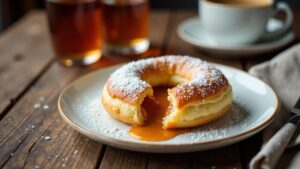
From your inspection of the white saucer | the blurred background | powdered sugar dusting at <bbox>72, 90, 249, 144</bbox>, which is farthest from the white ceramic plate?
the blurred background

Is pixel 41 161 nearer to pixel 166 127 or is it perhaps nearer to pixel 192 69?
pixel 166 127

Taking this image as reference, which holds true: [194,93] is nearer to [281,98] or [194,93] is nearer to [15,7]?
[281,98]

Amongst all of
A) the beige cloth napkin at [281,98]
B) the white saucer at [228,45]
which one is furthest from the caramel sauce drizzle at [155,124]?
the white saucer at [228,45]

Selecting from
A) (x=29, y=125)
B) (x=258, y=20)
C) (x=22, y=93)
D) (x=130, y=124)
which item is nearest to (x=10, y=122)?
Result: (x=29, y=125)

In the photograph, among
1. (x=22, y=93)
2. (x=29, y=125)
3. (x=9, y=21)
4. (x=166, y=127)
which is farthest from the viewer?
(x=9, y=21)

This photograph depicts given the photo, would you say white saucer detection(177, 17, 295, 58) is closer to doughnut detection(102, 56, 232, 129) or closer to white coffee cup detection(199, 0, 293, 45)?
white coffee cup detection(199, 0, 293, 45)
